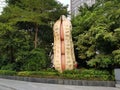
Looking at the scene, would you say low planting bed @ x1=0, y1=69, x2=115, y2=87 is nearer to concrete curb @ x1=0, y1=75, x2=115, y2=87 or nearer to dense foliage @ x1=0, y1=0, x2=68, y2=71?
concrete curb @ x1=0, y1=75, x2=115, y2=87

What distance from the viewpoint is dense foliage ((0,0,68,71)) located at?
86.0 ft

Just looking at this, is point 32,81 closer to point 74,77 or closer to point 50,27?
point 74,77

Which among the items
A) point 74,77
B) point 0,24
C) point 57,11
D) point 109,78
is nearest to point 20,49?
point 0,24

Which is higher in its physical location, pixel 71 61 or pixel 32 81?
pixel 71 61

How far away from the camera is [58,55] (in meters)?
24.2

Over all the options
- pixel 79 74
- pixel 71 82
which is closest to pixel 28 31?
pixel 79 74

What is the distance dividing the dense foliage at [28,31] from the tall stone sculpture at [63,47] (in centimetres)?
200

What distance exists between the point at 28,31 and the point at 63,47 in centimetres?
640

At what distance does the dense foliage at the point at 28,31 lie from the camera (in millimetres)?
26219

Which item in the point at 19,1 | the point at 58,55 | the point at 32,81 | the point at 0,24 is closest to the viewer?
the point at 32,81

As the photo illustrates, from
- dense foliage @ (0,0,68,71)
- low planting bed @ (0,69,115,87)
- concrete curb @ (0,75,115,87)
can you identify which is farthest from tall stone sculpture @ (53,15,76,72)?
concrete curb @ (0,75,115,87)

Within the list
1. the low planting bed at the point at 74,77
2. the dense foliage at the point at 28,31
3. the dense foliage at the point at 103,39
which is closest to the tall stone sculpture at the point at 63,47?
the low planting bed at the point at 74,77

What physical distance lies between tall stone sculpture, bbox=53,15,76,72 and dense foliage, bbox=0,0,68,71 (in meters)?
2.00

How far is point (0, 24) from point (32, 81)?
7.25 meters
